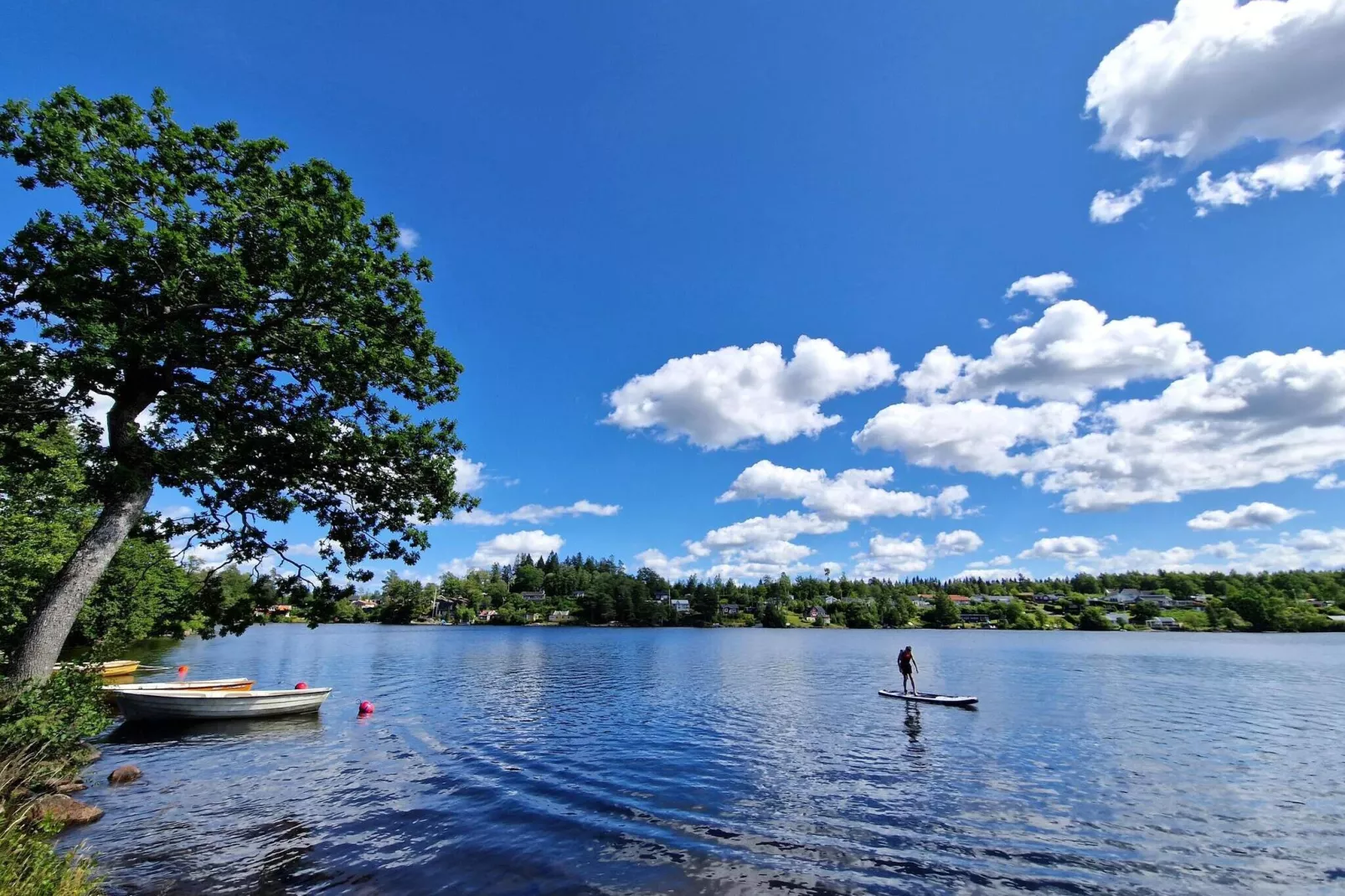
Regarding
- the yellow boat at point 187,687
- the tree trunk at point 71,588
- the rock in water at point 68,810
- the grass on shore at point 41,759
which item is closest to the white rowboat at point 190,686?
the yellow boat at point 187,687

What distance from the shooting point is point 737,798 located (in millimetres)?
18047

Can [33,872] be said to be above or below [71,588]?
below

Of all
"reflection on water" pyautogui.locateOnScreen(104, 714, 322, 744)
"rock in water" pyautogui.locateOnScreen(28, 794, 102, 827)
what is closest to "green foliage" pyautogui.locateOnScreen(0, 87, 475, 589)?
"rock in water" pyautogui.locateOnScreen(28, 794, 102, 827)

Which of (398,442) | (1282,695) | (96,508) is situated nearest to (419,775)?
(398,442)

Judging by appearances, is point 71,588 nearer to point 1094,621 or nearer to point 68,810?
point 68,810

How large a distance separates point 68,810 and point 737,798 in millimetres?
18099

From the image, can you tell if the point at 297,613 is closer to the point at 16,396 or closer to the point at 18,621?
the point at 16,396

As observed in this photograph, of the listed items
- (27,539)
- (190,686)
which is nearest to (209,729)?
(190,686)

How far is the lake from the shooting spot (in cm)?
1280

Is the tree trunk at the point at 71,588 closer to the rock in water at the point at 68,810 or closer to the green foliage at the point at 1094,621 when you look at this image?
the rock in water at the point at 68,810

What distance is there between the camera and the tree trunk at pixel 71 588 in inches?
535

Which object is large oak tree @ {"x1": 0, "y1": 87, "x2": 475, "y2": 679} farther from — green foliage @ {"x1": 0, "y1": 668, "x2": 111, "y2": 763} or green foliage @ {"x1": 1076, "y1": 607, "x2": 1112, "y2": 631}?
green foliage @ {"x1": 1076, "y1": 607, "x2": 1112, "y2": 631}

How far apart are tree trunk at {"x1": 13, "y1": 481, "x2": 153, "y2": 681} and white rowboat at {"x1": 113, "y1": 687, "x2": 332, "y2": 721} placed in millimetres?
18755

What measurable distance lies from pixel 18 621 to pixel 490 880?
38290 millimetres
